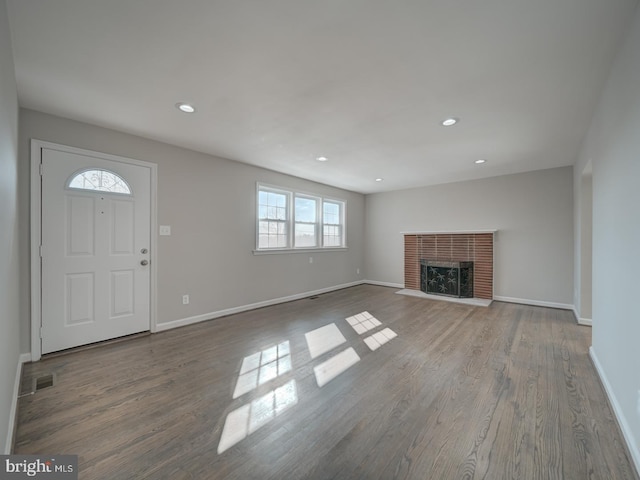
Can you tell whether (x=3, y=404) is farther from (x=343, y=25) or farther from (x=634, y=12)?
→ (x=634, y=12)

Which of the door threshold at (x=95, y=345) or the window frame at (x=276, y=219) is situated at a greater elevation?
the window frame at (x=276, y=219)

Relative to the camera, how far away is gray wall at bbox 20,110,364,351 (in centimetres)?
298

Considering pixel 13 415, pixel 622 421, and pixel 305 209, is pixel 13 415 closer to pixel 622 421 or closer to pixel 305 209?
pixel 622 421

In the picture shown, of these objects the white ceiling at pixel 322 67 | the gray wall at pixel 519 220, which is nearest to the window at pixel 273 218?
the white ceiling at pixel 322 67

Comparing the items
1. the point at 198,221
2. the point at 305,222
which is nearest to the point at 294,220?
the point at 305,222

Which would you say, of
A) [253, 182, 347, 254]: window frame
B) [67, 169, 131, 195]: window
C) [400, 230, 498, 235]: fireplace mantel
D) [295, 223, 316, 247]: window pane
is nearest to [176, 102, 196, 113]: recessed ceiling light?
[67, 169, 131, 195]: window

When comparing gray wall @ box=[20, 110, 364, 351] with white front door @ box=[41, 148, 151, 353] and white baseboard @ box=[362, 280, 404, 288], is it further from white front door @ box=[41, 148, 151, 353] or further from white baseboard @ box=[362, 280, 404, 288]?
white baseboard @ box=[362, 280, 404, 288]

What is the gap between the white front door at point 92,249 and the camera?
2.85m

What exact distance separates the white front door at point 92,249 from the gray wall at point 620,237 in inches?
176

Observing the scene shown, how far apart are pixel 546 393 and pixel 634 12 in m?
2.60

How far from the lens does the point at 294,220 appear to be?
5.46 metres

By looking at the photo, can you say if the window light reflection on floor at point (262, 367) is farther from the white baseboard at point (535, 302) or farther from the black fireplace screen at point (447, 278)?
the white baseboard at point (535, 302)

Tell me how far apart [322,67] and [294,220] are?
358 cm

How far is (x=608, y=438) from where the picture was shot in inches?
66.2
